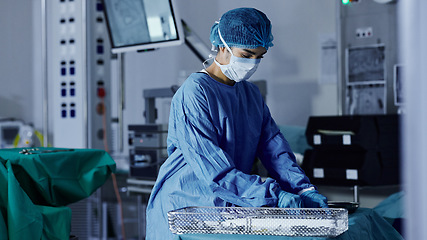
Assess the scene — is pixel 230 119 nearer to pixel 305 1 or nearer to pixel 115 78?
pixel 305 1

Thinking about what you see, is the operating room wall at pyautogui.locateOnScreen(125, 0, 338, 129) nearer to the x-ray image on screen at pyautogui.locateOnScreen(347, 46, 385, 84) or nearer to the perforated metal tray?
the x-ray image on screen at pyautogui.locateOnScreen(347, 46, 385, 84)

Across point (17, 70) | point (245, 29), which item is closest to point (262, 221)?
point (245, 29)

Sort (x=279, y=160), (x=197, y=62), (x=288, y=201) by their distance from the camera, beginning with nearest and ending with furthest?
(x=288, y=201), (x=279, y=160), (x=197, y=62)

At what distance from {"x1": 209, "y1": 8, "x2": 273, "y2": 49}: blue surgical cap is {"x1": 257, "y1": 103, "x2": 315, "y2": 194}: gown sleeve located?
29 centimetres

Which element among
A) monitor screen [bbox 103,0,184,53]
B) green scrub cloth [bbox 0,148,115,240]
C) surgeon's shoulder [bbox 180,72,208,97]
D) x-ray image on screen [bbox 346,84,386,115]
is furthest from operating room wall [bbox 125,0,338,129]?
surgeon's shoulder [bbox 180,72,208,97]

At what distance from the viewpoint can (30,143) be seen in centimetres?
443

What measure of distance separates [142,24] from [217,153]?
2.09 meters

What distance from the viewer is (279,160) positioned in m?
1.74

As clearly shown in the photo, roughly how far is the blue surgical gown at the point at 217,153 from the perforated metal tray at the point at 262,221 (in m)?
0.11

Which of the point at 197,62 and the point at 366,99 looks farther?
the point at 197,62

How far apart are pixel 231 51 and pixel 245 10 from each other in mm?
146

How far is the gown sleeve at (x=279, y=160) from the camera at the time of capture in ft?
5.44

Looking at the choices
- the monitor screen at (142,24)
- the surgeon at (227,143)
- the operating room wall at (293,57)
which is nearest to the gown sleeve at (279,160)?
the surgeon at (227,143)

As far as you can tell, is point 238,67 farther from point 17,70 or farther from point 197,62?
point 17,70
